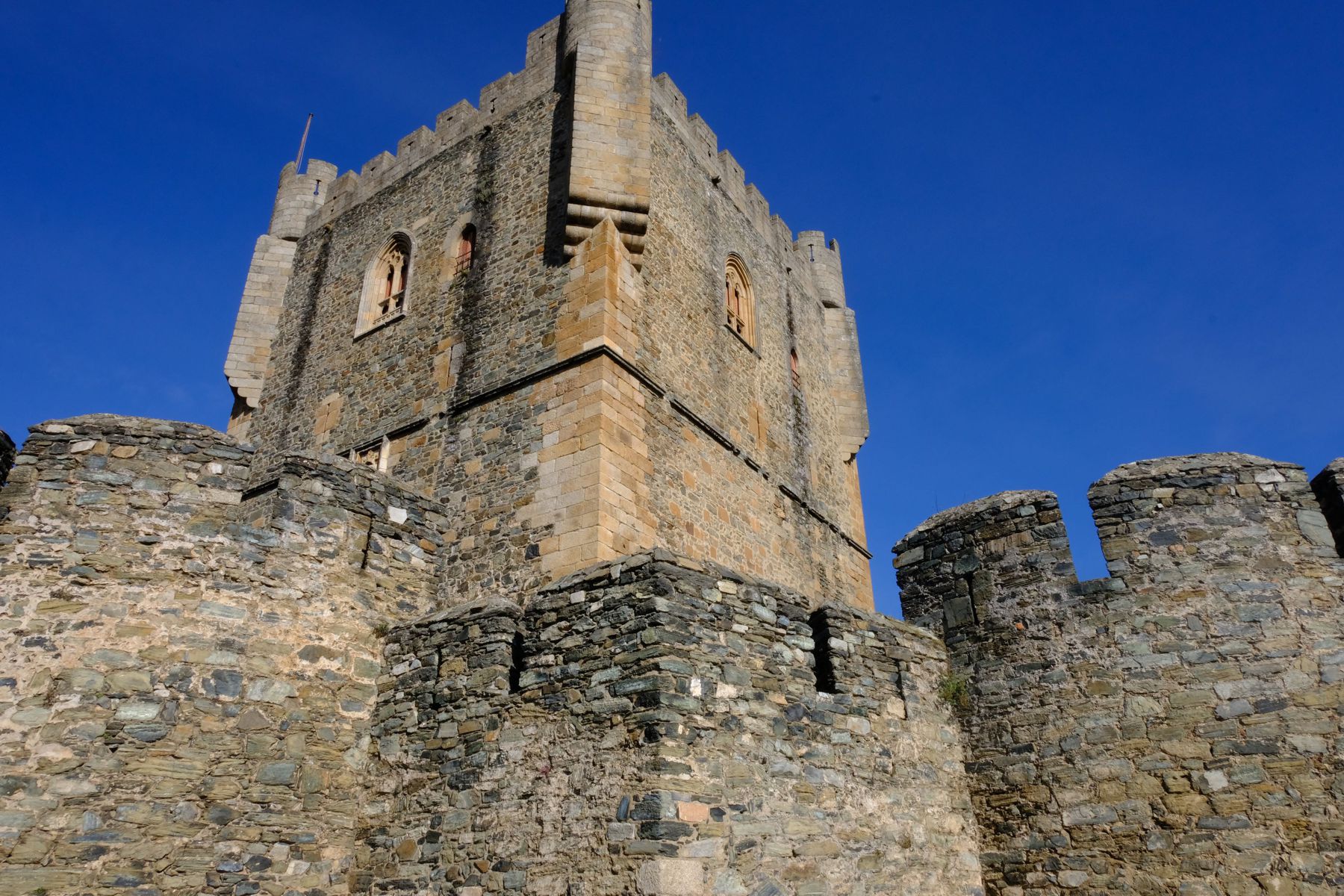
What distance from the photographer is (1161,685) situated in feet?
23.1

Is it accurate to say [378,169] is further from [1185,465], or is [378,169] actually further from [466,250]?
[1185,465]

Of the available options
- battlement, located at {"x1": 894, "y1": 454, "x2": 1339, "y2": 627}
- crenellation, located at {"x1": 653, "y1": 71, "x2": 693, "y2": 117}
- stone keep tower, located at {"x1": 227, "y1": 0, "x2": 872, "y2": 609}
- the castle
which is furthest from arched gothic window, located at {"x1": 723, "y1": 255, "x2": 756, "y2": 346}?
battlement, located at {"x1": 894, "y1": 454, "x2": 1339, "y2": 627}

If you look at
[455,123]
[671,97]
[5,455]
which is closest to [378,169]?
[455,123]

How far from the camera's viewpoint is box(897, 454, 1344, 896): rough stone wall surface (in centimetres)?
647

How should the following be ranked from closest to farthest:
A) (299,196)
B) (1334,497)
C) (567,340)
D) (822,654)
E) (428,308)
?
(1334,497) < (822,654) < (567,340) < (428,308) < (299,196)

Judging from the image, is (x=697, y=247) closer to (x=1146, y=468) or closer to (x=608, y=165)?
(x=608, y=165)

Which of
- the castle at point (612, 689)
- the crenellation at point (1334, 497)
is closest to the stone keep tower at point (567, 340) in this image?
the castle at point (612, 689)

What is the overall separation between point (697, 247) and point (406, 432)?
447cm

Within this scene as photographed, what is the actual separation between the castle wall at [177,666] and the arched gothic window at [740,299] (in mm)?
6756

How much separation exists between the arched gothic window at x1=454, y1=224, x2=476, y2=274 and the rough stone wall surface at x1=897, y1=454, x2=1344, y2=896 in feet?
23.3

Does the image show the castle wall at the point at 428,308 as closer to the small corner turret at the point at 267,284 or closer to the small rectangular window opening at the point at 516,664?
the small corner turret at the point at 267,284

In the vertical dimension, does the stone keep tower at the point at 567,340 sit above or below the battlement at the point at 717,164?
below

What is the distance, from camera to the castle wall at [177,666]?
6367 mm

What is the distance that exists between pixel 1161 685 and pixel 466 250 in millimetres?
9189
